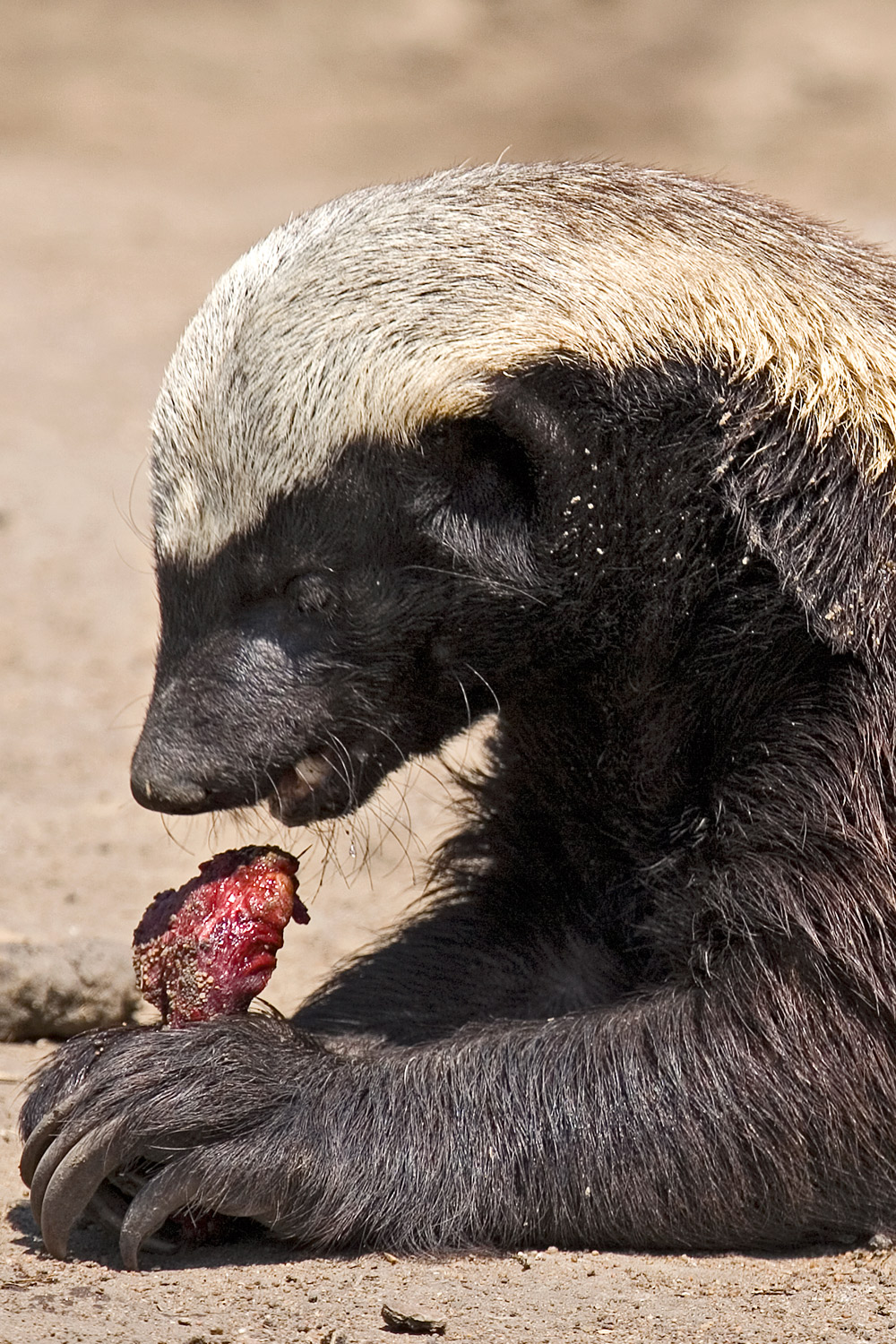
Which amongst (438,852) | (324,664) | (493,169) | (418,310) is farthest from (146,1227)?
(493,169)

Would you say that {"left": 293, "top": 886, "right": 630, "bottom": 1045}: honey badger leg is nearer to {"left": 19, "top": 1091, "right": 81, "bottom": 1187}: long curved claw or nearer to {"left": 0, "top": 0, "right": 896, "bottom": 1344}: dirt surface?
{"left": 0, "top": 0, "right": 896, "bottom": 1344}: dirt surface

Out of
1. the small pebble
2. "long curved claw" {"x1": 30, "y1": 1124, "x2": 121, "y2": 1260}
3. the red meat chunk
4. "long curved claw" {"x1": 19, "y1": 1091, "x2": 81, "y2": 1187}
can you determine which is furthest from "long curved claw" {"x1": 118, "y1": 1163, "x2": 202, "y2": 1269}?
the small pebble

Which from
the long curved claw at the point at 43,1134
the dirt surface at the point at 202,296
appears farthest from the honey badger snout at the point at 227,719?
the long curved claw at the point at 43,1134

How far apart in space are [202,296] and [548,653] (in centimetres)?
1097

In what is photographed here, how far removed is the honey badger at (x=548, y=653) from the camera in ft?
12.2

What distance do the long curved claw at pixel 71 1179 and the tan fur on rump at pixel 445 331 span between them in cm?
125

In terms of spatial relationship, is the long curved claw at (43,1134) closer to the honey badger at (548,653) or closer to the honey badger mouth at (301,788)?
the honey badger at (548,653)

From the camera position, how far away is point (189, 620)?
3965 mm

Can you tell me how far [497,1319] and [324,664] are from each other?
54.1 inches

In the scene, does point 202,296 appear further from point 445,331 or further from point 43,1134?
point 43,1134

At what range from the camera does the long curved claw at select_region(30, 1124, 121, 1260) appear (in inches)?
145

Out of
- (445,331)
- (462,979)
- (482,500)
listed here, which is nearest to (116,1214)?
(462,979)

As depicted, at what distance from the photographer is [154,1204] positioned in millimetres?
3652

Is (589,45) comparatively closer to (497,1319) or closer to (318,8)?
(318,8)
